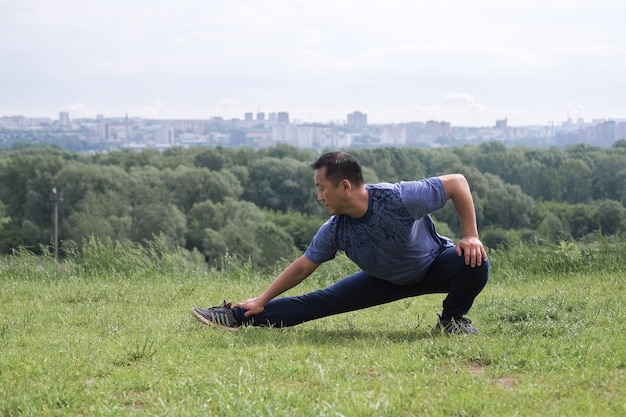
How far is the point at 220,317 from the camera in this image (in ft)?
19.4

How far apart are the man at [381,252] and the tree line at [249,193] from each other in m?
47.8

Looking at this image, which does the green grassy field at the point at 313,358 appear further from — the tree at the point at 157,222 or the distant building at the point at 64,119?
the distant building at the point at 64,119

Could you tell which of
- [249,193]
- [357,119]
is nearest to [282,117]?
[357,119]

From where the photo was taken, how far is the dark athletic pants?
5.62 metres

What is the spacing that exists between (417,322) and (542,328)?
1194 millimetres

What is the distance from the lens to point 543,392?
12.8 feet

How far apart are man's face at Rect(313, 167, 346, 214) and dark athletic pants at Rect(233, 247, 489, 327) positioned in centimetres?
77

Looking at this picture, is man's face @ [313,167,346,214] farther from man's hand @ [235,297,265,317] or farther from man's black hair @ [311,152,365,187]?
man's hand @ [235,297,265,317]

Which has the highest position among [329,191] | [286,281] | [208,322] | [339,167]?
[339,167]

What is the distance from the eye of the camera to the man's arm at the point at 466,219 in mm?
5410

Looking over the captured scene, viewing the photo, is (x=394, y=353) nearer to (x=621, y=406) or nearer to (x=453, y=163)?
(x=621, y=406)

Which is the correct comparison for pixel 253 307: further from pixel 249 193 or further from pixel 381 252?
pixel 249 193

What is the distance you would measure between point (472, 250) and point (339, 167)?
1.02m

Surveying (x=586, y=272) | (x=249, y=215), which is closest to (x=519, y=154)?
(x=249, y=215)
